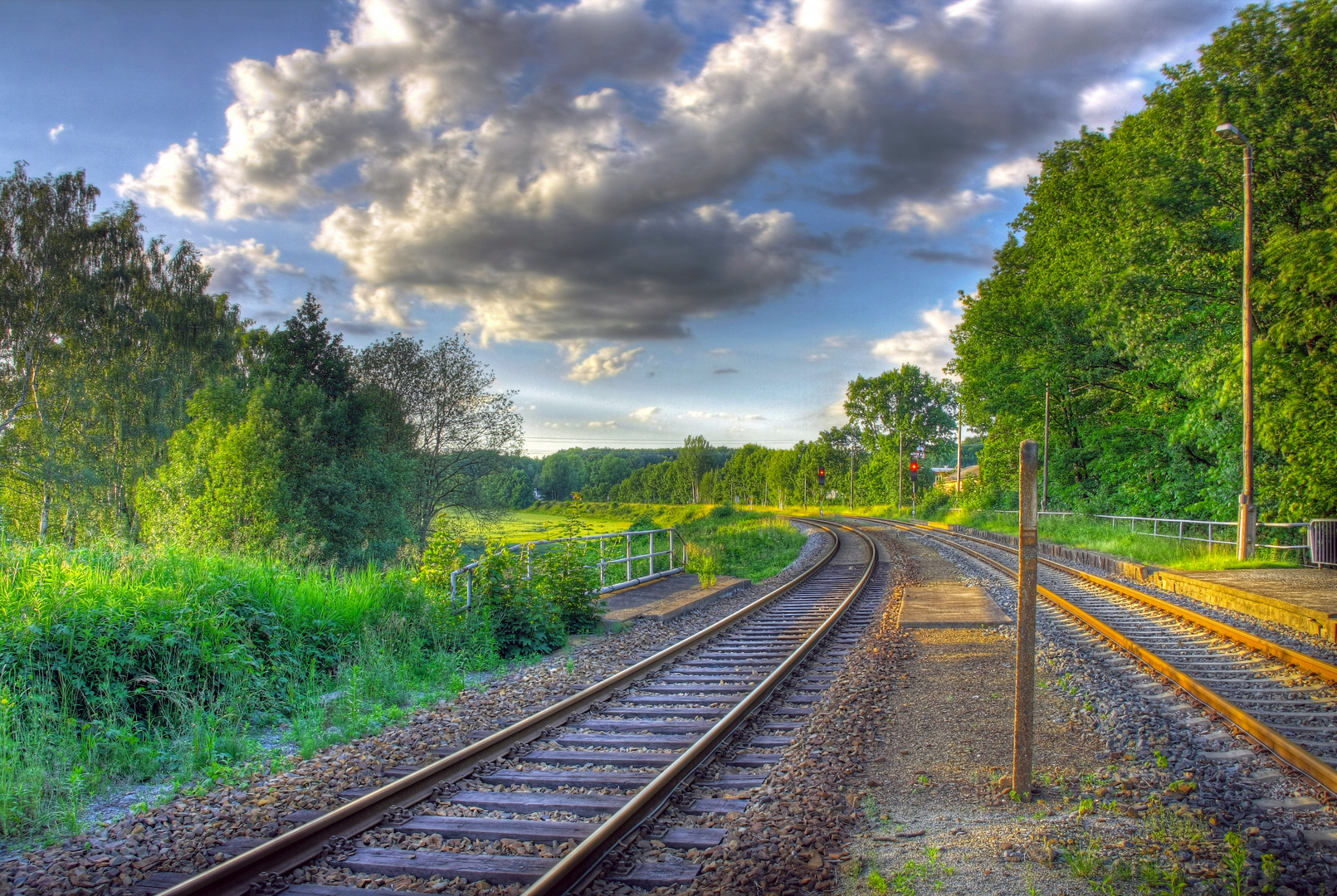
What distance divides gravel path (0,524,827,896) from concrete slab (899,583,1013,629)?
551 centimetres

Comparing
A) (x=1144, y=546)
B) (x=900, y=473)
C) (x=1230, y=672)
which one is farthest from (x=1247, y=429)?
(x=900, y=473)

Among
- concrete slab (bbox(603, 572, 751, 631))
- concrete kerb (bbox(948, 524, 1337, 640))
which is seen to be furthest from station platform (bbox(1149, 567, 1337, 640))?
concrete slab (bbox(603, 572, 751, 631))

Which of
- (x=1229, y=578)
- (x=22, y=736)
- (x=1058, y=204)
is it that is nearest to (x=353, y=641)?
(x=22, y=736)

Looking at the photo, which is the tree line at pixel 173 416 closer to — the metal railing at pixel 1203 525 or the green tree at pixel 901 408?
the metal railing at pixel 1203 525

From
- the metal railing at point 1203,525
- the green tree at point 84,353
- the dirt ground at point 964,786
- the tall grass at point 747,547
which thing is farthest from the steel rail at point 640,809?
the green tree at point 84,353

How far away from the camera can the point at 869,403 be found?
82.2 metres

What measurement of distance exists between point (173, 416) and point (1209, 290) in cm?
4012

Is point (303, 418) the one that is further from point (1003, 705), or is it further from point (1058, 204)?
point (1058, 204)

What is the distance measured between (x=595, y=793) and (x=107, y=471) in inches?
1427

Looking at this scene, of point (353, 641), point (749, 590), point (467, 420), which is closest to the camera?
point (353, 641)

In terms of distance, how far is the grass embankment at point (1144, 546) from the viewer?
16516 millimetres

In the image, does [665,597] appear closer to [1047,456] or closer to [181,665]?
[181,665]

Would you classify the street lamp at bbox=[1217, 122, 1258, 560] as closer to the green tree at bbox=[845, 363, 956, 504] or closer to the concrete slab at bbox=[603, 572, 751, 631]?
the concrete slab at bbox=[603, 572, 751, 631]

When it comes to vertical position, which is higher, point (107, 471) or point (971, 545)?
point (107, 471)
